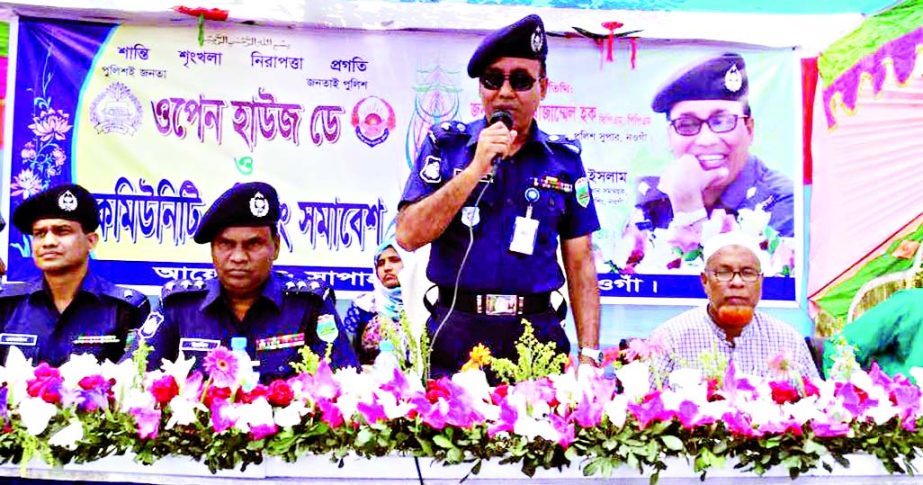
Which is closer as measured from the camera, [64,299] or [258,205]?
[258,205]

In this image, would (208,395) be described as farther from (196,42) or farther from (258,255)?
(196,42)

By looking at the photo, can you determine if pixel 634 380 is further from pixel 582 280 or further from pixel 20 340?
pixel 20 340

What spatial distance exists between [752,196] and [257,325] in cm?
238

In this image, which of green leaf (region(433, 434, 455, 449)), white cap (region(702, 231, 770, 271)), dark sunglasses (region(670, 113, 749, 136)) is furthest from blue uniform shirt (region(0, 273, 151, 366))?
dark sunglasses (region(670, 113, 749, 136))

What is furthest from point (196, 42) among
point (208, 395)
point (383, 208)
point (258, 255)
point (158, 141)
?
point (208, 395)

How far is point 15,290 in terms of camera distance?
3.76 meters

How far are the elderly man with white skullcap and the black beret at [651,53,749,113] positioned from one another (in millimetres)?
1098

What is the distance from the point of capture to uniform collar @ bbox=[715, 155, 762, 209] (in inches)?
177

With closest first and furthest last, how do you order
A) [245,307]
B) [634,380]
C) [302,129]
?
[634,380], [245,307], [302,129]

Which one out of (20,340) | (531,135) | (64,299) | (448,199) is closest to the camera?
(448,199)

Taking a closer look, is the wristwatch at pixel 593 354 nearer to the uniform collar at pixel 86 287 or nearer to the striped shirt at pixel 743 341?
the striped shirt at pixel 743 341

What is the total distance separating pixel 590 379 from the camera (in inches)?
91.4

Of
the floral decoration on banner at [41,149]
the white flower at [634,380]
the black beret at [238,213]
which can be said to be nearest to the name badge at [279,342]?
the black beret at [238,213]

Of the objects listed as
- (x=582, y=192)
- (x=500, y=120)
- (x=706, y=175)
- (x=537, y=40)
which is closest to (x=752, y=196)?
(x=706, y=175)
